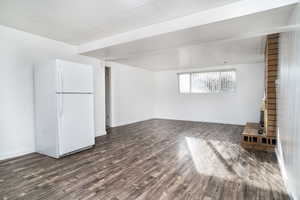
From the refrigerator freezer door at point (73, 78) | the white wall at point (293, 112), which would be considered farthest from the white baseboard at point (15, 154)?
the white wall at point (293, 112)

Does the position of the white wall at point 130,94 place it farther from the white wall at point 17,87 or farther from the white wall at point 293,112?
the white wall at point 293,112

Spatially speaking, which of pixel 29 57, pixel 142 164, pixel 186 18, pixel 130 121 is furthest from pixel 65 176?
pixel 130 121

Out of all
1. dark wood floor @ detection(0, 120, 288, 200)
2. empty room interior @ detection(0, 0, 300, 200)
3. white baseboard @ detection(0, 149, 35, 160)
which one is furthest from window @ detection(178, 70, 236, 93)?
white baseboard @ detection(0, 149, 35, 160)

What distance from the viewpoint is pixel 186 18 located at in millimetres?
2512

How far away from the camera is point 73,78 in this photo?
3186 mm

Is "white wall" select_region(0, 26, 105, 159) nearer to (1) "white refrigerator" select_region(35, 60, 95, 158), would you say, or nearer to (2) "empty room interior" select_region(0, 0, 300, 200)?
(2) "empty room interior" select_region(0, 0, 300, 200)

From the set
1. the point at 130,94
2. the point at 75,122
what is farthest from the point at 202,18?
the point at 130,94

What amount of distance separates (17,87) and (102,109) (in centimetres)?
218

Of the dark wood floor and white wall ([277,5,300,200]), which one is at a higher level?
white wall ([277,5,300,200])

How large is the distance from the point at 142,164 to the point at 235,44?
3.60 m

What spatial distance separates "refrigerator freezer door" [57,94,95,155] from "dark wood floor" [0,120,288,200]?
0.23 metres

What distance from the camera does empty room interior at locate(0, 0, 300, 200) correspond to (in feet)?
6.37

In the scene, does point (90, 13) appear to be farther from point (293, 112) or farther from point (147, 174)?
point (293, 112)

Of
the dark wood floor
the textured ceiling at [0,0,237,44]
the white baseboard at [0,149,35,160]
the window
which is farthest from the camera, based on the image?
the window
